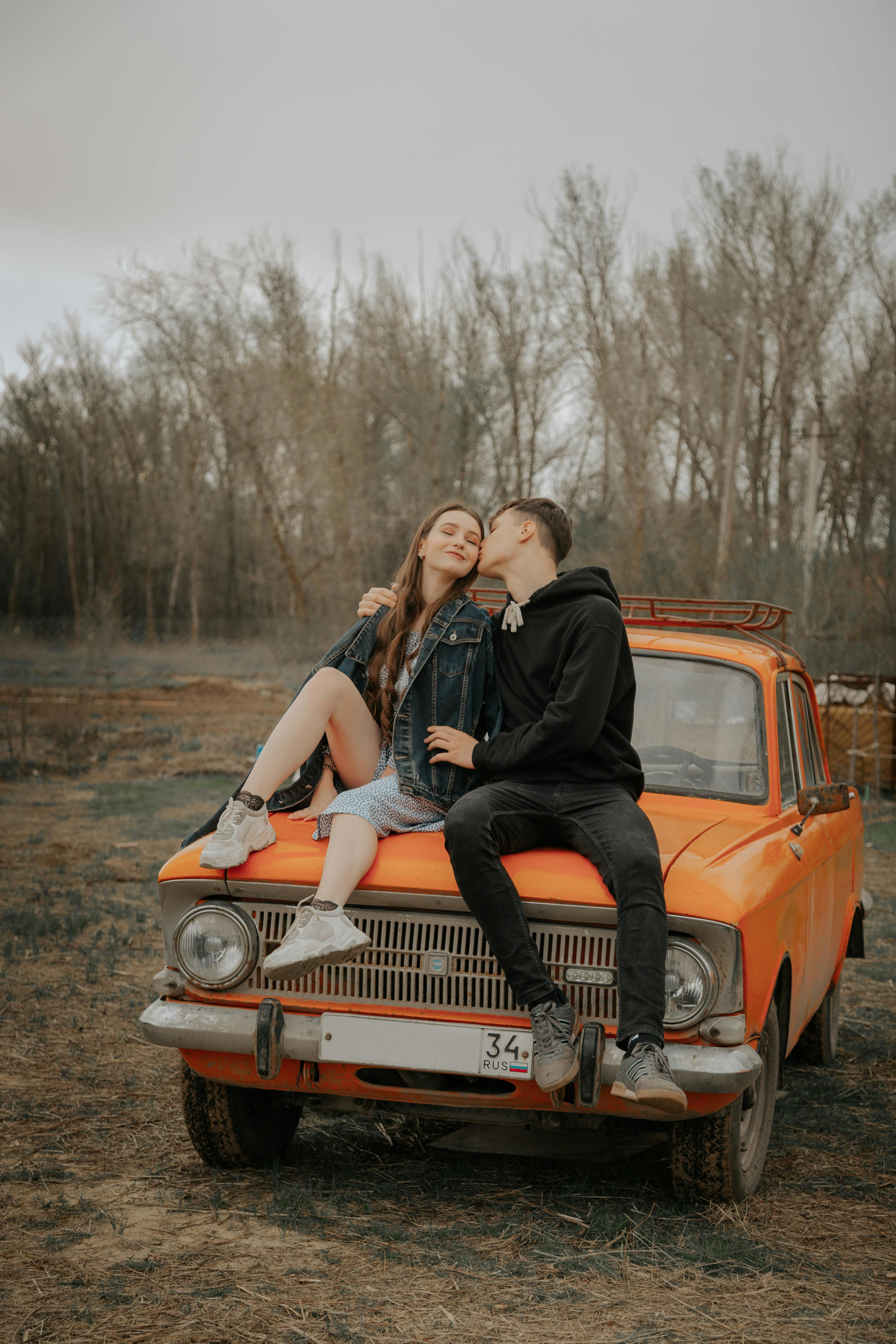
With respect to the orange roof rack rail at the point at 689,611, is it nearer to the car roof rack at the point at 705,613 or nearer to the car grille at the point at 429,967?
the car roof rack at the point at 705,613

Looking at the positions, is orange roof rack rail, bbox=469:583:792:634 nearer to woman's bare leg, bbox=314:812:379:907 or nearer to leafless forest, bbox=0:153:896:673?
woman's bare leg, bbox=314:812:379:907

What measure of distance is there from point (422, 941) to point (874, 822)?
12181 mm

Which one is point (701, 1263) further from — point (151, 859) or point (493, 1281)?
point (151, 859)

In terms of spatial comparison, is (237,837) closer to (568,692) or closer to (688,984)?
(568,692)

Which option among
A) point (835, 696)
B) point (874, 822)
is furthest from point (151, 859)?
point (835, 696)

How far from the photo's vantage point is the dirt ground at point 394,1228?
9.77ft

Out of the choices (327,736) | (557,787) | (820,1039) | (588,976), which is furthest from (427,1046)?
(820,1039)

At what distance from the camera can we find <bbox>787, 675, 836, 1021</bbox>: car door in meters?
A: 4.38

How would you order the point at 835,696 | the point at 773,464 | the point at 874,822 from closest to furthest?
the point at 874,822, the point at 835,696, the point at 773,464

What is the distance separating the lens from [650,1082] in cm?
309

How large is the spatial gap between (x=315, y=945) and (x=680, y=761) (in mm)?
1920

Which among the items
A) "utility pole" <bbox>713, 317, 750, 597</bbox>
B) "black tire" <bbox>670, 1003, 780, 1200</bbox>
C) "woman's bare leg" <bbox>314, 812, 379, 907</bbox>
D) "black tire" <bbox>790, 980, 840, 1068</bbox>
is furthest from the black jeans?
"utility pole" <bbox>713, 317, 750, 597</bbox>

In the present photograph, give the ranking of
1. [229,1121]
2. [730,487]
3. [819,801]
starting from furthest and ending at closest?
[730,487] → [819,801] → [229,1121]

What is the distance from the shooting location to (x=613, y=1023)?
133 inches
